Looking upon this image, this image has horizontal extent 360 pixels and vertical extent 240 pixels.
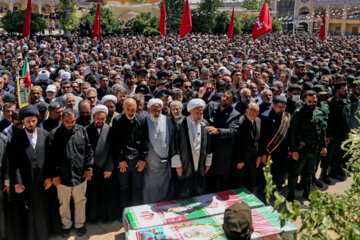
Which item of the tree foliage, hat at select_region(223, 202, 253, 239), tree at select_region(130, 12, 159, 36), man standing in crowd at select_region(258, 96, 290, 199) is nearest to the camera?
the tree foliage

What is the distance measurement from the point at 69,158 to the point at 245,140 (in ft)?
7.85

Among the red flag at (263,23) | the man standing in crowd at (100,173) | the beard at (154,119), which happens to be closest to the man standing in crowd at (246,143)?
the beard at (154,119)

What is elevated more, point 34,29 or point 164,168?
point 34,29

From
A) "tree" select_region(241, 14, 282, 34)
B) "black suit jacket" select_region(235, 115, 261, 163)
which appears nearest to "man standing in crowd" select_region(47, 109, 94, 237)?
"black suit jacket" select_region(235, 115, 261, 163)

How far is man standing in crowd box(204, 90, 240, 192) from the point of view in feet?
15.3

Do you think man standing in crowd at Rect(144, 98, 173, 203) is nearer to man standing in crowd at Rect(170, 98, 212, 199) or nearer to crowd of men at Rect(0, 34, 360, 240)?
crowd of men at Rect(0, 34, 360, 240)

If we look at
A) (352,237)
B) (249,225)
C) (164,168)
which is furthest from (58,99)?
(352,237)

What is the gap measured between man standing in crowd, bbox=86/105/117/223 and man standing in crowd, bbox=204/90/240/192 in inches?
57.4

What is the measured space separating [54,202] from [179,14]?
34.8 metres

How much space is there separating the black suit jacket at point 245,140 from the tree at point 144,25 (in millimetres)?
24187

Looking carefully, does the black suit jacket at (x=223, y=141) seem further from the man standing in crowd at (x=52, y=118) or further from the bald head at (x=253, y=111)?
the man standing in crowd at (x=52, y=118)

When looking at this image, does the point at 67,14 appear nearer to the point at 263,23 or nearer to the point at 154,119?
the point at 263,23

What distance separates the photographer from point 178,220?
3.85 meters

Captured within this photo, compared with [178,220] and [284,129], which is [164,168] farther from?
[284,129]
